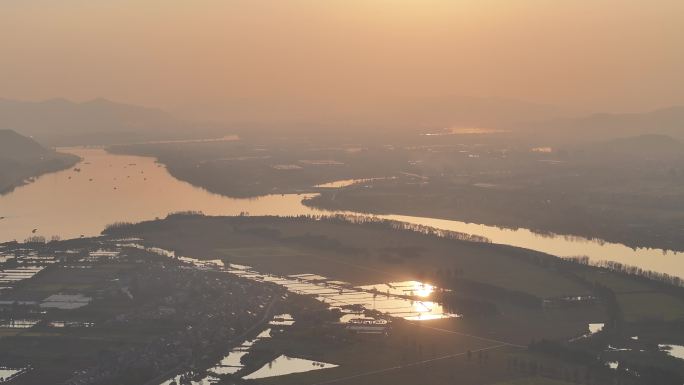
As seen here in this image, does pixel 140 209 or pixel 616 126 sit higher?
pixel 616 126

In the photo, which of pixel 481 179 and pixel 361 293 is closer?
pixel 361 293

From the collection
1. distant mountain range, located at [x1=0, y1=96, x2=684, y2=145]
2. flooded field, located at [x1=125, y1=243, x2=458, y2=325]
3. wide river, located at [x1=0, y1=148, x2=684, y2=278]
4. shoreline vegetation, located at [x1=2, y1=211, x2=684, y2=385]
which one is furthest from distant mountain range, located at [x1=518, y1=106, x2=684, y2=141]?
flooded field, located at [x1=125, y1=243, x2=458, y2=325]

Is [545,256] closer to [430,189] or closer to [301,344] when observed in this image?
[301,344]

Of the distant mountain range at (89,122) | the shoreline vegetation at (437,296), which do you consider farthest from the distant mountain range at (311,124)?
the shoreline vegetation at (437,296)

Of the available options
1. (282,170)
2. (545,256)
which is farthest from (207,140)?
(545,256)

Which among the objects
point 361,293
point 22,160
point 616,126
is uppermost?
point 616,126

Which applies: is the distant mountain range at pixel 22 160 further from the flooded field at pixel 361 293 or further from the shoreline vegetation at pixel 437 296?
the flooded field at pixel 361 293

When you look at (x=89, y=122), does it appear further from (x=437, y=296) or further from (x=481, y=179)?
(x=437, y=296)

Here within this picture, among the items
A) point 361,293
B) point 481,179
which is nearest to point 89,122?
point 481,179
